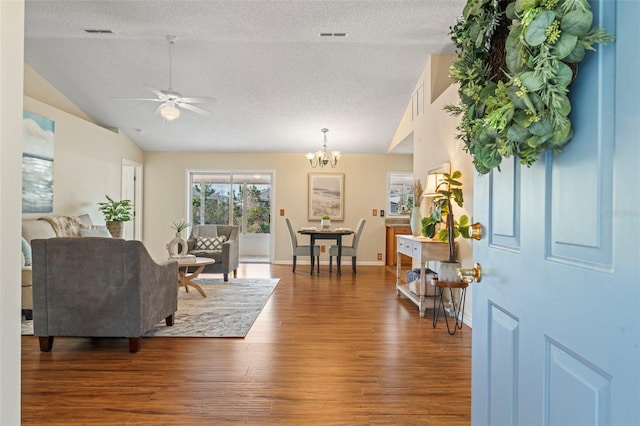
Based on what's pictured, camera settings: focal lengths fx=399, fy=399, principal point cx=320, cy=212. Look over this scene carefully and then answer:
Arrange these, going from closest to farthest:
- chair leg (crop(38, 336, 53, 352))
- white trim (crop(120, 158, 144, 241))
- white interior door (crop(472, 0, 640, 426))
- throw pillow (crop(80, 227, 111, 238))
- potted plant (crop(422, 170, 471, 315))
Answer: white interior door (crop(472, 0, 640, 426)) < chair leg (crop(38, 336, 53, 352)) < potted plant (crop(422, 170, 471, 315)) < throw pillow (crop(80, 227, 111, 238)) < white trim (crop(120, 158, 144, 241))

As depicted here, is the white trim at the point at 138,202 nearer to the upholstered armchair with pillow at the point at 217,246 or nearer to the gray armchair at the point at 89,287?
the upholstered armchair with pillow at the point at 217,246

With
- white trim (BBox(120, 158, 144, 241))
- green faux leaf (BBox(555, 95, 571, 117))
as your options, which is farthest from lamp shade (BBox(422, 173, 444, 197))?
white trim (BBox(120, 158, 144, 241))

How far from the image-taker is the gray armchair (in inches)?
115

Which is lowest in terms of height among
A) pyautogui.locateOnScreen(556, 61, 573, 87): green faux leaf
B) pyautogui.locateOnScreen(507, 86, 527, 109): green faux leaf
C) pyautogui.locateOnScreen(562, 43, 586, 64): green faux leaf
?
pyautogui.locateOnScreen(507, 86, 527, 109): green faux leaf

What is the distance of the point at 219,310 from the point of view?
169 inches

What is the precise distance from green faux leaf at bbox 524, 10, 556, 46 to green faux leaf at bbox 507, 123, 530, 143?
0.18 meters

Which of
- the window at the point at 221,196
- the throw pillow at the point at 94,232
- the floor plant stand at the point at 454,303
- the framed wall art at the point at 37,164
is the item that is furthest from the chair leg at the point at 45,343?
the window at the point at 221,196

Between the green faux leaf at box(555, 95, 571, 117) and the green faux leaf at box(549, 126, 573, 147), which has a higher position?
the green faux leaf at box(555, 95, 571, 117)

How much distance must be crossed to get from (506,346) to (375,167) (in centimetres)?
740

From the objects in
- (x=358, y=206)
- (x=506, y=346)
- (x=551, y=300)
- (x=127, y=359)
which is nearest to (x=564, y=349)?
(x=551, y=300)

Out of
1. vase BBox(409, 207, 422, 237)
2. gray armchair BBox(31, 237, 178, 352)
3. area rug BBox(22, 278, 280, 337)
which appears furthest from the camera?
vase BBox(409, 207, 422, 237)

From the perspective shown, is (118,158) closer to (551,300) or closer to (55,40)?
(55,40)

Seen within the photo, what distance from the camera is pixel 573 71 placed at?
85cm

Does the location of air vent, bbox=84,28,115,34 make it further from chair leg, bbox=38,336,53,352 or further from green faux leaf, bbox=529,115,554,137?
green faux leaf, bbox=529,115,554,137
